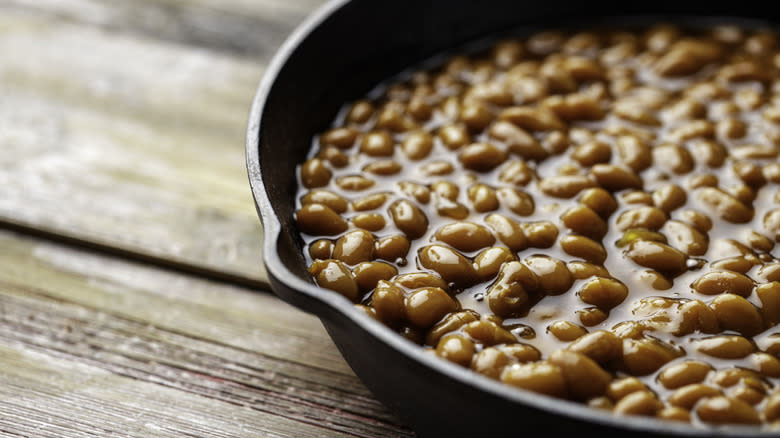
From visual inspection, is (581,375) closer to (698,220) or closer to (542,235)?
(542,235)

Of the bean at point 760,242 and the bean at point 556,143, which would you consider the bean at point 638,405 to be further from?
the bean at point 556,143

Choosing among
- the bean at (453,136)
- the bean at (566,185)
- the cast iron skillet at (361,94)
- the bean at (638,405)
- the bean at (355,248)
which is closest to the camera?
the cast iron skillet at (361,94)

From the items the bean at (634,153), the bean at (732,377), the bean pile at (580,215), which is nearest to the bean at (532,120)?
the bean pile at (580,215)

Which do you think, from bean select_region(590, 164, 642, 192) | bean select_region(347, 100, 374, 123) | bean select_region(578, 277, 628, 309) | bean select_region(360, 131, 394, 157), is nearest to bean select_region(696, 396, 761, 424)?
bean select_region(578, 277, 628, 309)

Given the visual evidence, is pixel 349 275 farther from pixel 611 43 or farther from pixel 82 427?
pixel 611 43

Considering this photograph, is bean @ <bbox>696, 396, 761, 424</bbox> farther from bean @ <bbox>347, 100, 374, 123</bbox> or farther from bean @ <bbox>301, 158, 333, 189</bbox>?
bean @ <bbox>347, 100, 374, 123</bbox>

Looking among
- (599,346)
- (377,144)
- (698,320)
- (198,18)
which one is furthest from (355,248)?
(198,18)
